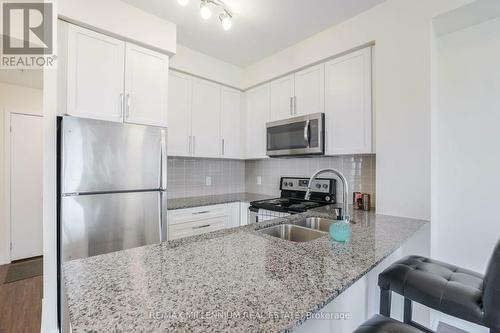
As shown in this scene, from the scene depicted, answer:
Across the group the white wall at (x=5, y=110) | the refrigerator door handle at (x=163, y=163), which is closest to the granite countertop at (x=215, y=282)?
the refrigerator door handle at (x=163, y=163)

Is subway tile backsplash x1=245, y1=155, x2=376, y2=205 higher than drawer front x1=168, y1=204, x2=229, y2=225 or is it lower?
higher

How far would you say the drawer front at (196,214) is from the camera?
2428mm

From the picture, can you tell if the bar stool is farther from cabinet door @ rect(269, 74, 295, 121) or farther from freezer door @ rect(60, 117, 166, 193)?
cabinet door @ rect(269, 74, 295, 121)

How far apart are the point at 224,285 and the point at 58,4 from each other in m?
2.23

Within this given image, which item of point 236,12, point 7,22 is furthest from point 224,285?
point 7,22

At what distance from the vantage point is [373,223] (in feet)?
5.24

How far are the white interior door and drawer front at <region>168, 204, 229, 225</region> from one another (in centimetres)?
254

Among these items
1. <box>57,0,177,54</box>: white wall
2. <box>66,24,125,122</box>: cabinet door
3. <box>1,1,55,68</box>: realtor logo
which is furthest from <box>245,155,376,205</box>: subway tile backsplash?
<box>1,1,55,68</box>: realtor logo

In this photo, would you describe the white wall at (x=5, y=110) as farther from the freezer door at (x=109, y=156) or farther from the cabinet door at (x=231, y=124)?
the cabinet door at (x=231, y=124)

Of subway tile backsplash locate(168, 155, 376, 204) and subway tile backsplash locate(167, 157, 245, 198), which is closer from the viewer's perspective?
subway tile backsplash locate(168, 155, 376, 204)

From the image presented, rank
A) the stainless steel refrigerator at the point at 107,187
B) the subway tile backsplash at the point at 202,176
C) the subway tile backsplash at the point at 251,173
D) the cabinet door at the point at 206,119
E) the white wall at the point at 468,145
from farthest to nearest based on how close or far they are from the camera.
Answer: the subway tile backsplash at the point at 202,176 < the cabinet door at the point at 206,119 < the subway tile backsplash at the point at 251,173 < the white wall at the point at 468,145 < the stainless steel refrigerator at the point at 107,187

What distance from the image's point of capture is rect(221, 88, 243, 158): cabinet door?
3.08m

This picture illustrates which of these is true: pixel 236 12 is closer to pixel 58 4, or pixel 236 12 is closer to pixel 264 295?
pixel 58 4

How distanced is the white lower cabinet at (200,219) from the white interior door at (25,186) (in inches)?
99.9
